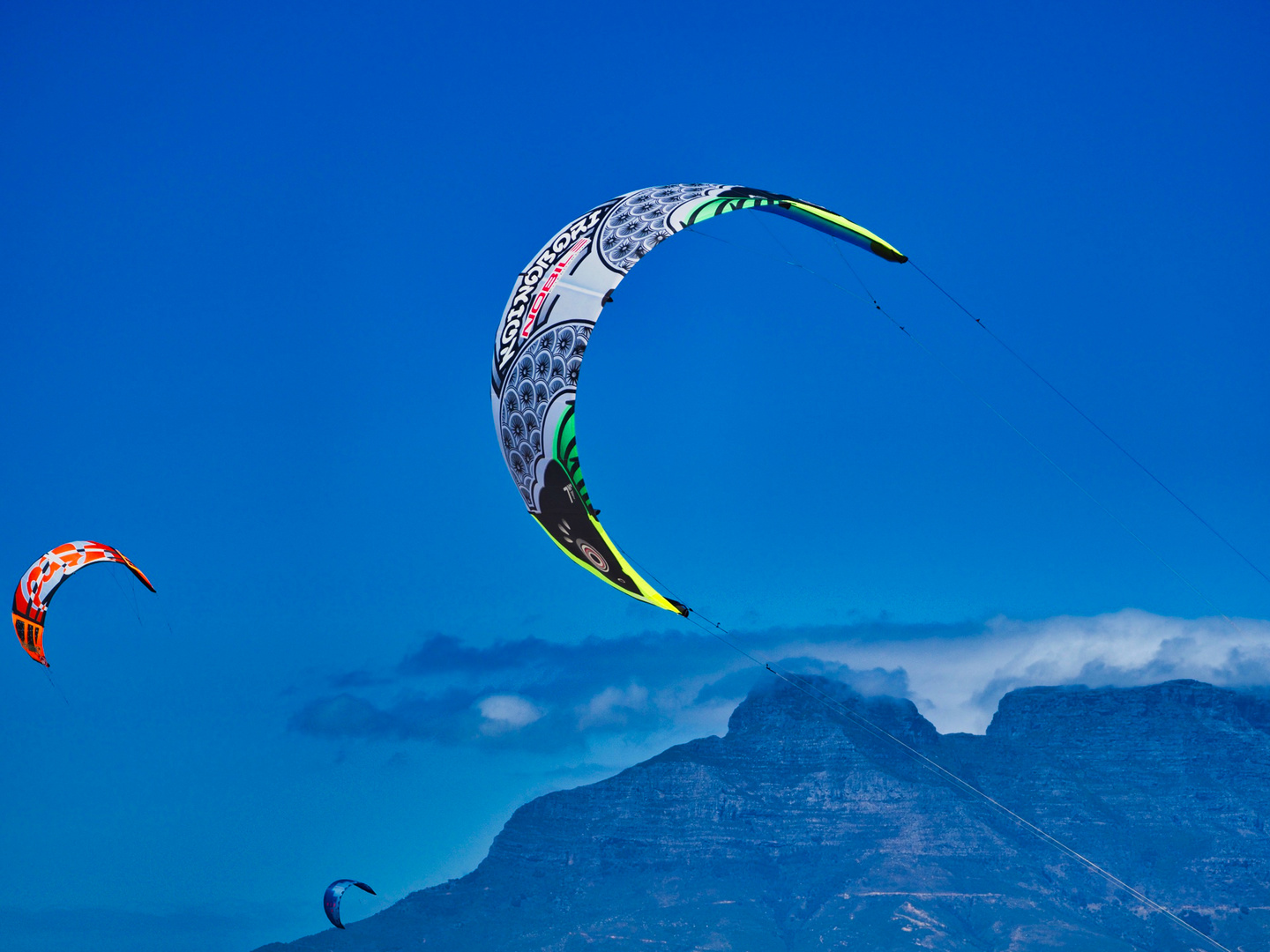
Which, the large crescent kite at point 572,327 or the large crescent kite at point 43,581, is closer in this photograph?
the large crescent kite at point 572,327

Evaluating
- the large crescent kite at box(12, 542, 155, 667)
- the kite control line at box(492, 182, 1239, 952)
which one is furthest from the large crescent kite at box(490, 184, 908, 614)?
the large crescent kite at box(12, 542, 155, 667)

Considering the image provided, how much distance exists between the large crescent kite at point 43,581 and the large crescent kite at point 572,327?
23.8 m

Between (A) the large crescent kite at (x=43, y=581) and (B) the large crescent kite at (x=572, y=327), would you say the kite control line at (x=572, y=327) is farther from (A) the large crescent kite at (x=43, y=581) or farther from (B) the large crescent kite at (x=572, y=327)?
(A) the large crescent kite at (x=43, y=581)

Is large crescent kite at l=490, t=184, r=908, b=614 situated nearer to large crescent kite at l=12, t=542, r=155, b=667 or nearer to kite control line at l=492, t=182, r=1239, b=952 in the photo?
kite control line at l=492, t=182, r=1239, b=952

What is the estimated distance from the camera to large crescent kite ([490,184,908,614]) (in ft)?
64.4

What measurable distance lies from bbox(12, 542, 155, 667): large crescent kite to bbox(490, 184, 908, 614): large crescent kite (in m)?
23.8

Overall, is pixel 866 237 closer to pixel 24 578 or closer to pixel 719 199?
pixel 719 199

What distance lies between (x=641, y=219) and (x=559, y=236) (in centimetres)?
179

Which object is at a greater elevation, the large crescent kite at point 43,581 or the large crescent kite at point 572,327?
the large crescent kite at point 43,581

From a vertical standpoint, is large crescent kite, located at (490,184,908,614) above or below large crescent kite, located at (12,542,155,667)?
below

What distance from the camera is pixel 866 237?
20.3 meters

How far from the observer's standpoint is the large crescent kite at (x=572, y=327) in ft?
64.4

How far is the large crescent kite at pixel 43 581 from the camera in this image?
135 ft

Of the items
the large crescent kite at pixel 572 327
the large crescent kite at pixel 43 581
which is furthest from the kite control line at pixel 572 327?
the large crescent kite at pixel 43 581
